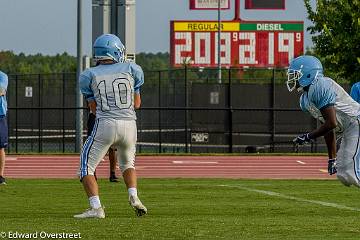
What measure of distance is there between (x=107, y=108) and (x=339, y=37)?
2606cm

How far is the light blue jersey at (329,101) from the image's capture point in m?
12.9

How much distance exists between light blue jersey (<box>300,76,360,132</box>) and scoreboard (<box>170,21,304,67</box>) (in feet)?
192

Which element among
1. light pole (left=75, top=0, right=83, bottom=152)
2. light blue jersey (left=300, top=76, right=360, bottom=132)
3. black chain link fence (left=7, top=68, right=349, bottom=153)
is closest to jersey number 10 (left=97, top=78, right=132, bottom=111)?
light blue jersey (left=300, top=76, right=360, bottom=132)

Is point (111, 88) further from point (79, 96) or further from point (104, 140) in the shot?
point (79, 96)

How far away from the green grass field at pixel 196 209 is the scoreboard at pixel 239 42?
5052 centimetres

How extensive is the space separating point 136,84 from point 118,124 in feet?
1.71

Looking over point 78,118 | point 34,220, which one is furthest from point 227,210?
point 78,118

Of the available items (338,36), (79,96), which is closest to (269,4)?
(338,36)

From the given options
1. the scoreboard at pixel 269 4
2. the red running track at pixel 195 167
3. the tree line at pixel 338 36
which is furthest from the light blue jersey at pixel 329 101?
the scoreboard at pixel 269 4

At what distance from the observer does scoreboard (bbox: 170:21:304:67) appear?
7219cm

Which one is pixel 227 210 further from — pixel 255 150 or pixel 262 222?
pixel 255 150

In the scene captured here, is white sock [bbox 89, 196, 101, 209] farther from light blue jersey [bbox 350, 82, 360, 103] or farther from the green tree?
the green tree

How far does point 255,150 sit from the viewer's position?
36.9 m

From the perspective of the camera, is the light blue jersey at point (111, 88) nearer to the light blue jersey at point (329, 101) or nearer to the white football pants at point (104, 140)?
the white football pants at point (104, 140)
